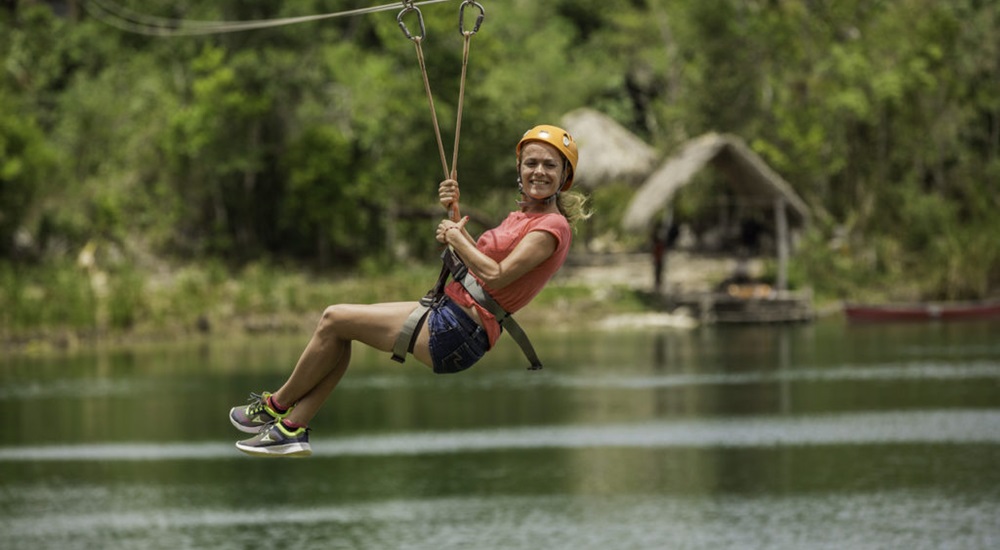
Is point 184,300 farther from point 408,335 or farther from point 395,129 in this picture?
point 408,335

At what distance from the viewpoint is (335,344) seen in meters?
9.13

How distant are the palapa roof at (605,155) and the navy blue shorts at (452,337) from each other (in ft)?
160

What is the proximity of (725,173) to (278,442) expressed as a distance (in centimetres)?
4617

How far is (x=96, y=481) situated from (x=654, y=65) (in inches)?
1355

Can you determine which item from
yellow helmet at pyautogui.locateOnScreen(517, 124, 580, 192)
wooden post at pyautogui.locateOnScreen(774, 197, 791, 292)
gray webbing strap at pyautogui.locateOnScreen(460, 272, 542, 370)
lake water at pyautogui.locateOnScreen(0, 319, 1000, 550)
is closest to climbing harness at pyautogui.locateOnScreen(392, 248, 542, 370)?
gray webbing strap at pyautogui.locateOnScreen(460, 272, 542, 370)

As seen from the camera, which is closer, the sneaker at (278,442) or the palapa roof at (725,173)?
the sneaker at (278,442)

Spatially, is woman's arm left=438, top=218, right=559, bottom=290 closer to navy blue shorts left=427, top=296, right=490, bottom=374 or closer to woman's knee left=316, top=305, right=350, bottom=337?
navy blue shorts left=427, top=296, right=490, bottom=374

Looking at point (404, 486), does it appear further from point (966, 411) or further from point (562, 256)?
point (562, 256)

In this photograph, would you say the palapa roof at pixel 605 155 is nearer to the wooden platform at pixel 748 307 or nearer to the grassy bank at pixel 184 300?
the grassy bank at pixel 184 300

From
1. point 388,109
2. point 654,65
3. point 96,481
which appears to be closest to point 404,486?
point 96,481

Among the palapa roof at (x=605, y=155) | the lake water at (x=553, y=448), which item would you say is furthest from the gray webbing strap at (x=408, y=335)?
the palapa roof at (x=605, y=155)

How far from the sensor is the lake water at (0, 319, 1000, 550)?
33.6 m

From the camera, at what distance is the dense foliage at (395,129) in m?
54.7

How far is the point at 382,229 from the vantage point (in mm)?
57906
